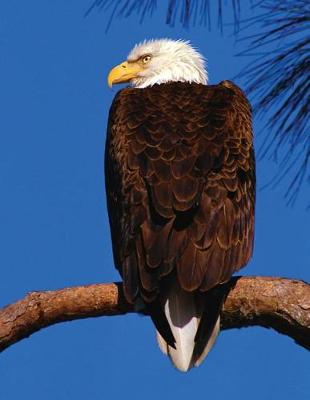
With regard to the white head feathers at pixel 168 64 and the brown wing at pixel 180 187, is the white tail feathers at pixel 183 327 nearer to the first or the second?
the brown wing at pixel 180 187

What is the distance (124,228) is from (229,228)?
1.37 feet

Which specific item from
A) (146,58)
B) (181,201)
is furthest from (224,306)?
(146,58)

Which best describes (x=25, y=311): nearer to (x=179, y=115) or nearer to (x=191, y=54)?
(x=179, y=115)

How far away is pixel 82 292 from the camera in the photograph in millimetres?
4008

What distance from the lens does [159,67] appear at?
574cm

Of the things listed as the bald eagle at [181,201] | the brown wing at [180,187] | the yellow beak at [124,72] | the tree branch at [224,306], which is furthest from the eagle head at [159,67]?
the tree branch at [224,306]

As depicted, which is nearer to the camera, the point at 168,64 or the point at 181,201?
the point at 181,201

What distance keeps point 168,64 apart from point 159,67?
5 cm

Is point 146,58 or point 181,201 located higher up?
point 146,58

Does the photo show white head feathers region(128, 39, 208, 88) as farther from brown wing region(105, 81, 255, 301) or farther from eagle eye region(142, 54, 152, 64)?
brown wing region(105, 81, 255, 301)

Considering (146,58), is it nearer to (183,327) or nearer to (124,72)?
(124,72)

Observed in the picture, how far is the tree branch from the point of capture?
153 inches

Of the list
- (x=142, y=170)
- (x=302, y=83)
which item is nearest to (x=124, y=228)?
(x=142, y=170)

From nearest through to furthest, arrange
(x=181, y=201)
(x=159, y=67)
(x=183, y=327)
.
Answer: (x=183, y=327), (x=181, y=201), (x=159, y=67)
